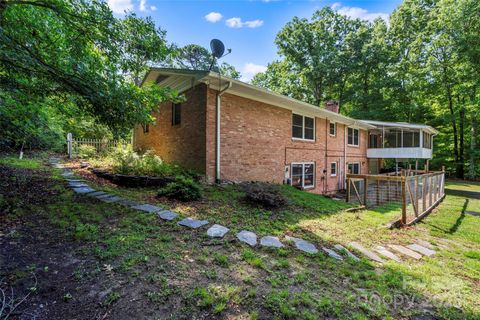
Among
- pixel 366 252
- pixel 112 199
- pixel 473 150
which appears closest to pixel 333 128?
pixel 366 252

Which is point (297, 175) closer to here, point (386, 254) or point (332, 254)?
point (386, 254)

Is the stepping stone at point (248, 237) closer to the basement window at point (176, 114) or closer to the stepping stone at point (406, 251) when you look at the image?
the stepping stone at point (406, 251)

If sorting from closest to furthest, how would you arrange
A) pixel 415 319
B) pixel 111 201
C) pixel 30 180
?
pixel 415 319
pixel 111 201
pixel 30 180

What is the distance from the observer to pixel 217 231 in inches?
153

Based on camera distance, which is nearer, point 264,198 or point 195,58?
point 264,198

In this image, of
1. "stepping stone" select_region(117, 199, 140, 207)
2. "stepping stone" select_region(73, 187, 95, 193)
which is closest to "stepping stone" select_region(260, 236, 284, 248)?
"stepping stone" select_region(117, 199, 140, 207)

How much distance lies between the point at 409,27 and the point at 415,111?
8127 mm

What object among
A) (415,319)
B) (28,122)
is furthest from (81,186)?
(415,319)

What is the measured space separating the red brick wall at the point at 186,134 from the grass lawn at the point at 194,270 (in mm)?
2885

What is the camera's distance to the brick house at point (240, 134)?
7.46 m

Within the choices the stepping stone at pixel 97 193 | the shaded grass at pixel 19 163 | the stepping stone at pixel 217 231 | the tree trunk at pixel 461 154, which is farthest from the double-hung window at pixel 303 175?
the tree trunk at pixel 461 154

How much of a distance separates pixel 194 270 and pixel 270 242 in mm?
1548

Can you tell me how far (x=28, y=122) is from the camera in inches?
197

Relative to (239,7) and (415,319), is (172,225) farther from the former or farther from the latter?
(239,7)
